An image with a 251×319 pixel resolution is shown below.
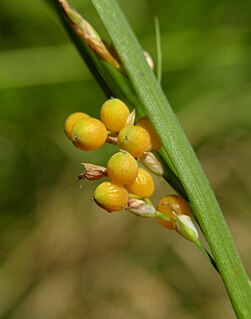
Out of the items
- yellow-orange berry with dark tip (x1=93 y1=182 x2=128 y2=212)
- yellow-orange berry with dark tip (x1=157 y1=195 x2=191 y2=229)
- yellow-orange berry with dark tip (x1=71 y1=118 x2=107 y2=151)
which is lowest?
yellow-orange berry with dark tip (x1=93 y1=182 x2=128 y2=212)

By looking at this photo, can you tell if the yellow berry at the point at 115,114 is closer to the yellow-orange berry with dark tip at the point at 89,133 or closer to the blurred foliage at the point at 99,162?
the yellow-orange berry with dark tip at the point at 89,133

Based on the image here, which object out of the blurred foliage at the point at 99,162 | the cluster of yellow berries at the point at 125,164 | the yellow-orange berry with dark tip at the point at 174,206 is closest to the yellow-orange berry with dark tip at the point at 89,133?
the cluster of yellow berries at the point at 125,164

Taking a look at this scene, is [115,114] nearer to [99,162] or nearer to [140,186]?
[140,186]

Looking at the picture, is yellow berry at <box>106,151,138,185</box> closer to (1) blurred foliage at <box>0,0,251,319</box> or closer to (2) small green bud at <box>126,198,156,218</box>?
(2) small green bud at <box>126,198,156,218</box>

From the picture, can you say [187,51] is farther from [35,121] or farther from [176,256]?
[176,256]

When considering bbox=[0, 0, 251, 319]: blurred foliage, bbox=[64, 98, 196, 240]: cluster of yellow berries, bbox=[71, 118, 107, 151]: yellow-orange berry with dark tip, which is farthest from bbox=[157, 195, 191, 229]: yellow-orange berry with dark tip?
bbox=[0, 0, 251, 319]: blurred foliage

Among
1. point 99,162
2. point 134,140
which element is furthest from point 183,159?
point 99,162
